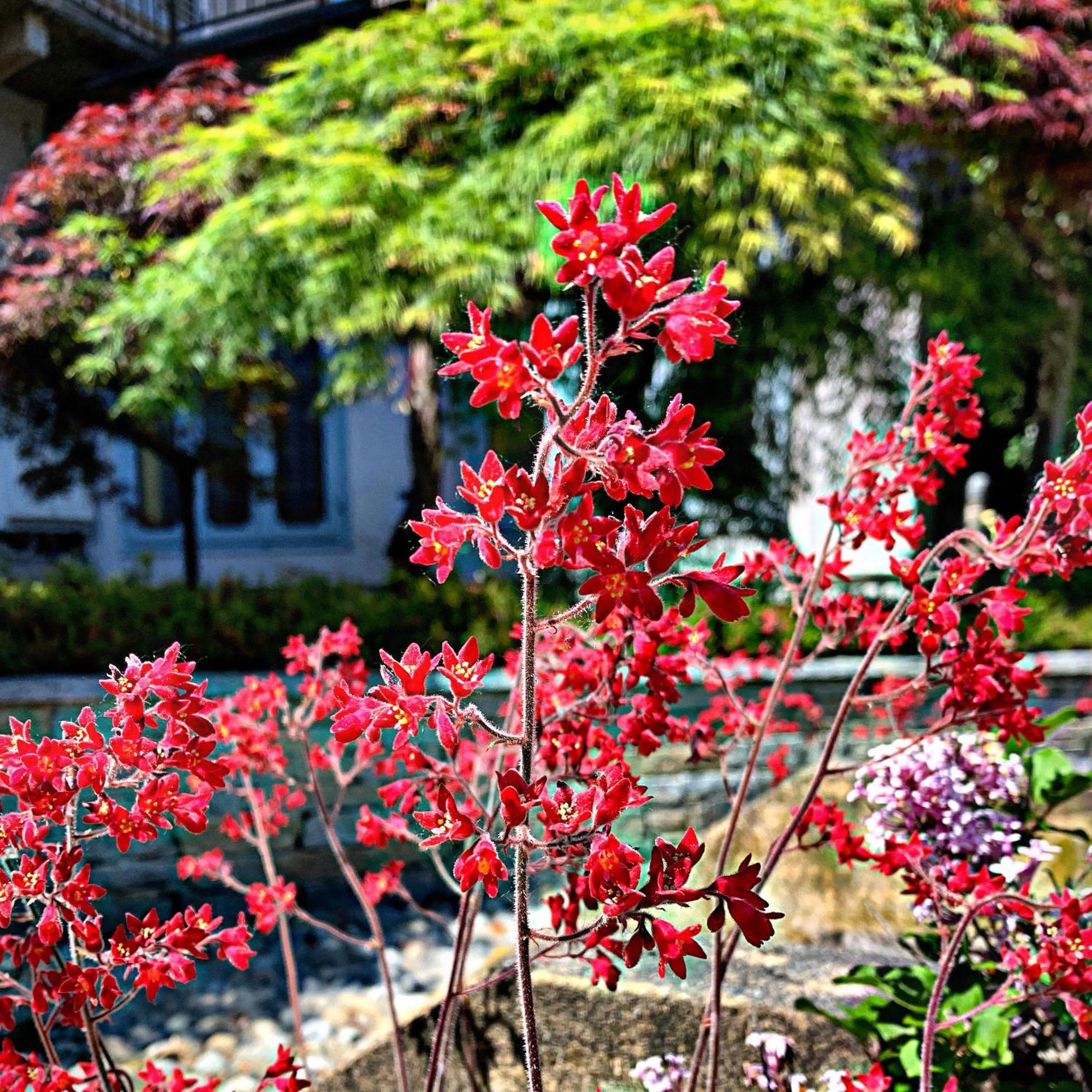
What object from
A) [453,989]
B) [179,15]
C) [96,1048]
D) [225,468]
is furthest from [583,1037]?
[179,15]

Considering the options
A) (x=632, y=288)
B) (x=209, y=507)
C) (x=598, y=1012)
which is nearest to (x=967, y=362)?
(x=632, y=288)

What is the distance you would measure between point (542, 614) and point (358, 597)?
1.34 metres

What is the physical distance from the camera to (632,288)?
64 cm

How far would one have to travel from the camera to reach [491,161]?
394 cm

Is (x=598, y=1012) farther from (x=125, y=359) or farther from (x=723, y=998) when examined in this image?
(x=125, y=359)

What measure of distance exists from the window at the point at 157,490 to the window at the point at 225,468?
0.96 feet

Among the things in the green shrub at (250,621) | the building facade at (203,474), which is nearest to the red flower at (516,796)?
the green shrub at (250,621)

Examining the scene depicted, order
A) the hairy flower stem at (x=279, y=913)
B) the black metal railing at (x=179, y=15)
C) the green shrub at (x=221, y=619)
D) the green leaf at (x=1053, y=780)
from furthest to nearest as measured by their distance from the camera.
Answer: the black metal railing at (x=179, y=15) < the green shrub at (x=221, y=619) < the hairy flower stem at (x=279, y=913) < the green leaf at (x=1053, y=780)

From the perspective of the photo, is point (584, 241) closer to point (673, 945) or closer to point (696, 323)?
point (696, 323)

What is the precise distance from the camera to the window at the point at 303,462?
741 centimetres

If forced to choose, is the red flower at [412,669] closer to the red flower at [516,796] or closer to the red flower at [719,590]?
the red flower at [516,796]

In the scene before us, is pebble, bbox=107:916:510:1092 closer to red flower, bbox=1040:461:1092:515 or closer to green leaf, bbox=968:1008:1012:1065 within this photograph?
green leaf, bbox=968:1008:1012:1065

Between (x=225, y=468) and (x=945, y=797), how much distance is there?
4.80 metres

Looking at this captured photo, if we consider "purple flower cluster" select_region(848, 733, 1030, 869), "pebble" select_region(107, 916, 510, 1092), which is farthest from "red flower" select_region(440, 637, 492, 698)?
"pebble" select_region(107, 916, 510, 1092)
